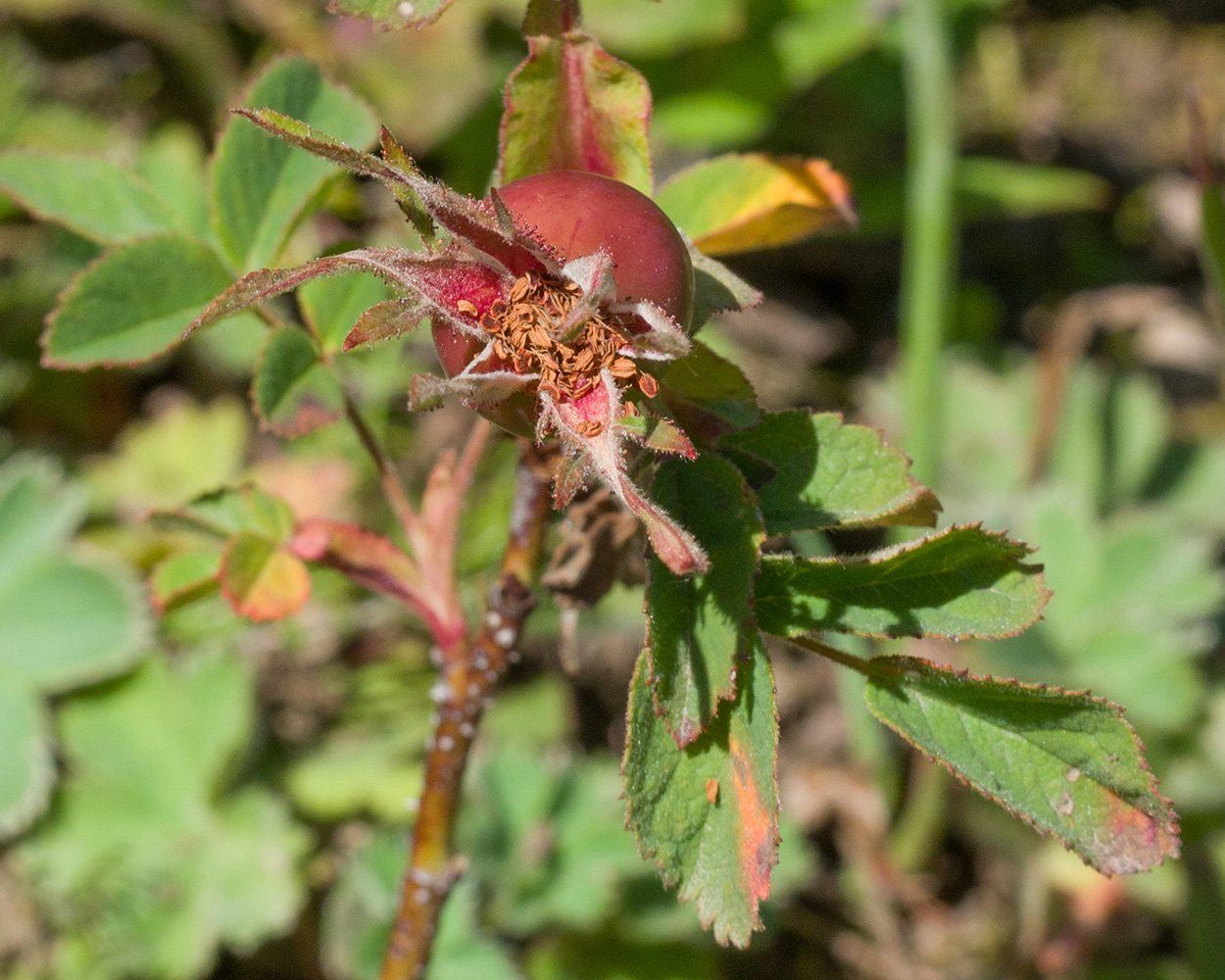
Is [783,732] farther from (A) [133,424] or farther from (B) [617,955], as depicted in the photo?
(A) [133,424]

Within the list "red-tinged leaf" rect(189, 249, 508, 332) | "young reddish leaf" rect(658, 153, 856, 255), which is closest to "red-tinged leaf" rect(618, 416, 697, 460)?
"red-tinged leaf" rect(189, 249, 508, 332)

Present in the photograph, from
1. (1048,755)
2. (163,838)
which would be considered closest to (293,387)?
(1048,755)

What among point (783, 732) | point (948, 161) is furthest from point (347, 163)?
point (783, 732)

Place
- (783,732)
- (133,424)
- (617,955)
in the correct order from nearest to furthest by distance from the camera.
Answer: (617,955) < (783,732) < (133,424)

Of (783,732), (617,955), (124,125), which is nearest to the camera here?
(617,955)

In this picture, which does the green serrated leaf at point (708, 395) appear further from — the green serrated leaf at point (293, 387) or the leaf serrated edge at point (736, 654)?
the green serrated leaf at point (293, 387)

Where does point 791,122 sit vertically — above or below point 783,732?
above

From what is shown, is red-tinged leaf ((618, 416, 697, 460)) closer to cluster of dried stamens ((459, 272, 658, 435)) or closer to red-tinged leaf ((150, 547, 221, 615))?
cluster of dried stamens ((459, 272, 658, 435))
